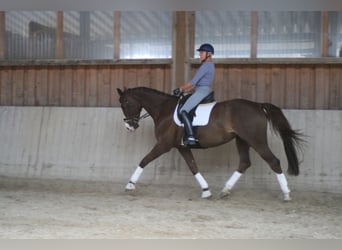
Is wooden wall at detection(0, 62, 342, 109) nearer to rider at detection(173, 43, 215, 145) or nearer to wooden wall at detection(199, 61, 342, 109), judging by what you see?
wooden wall at detection(199, 61, 342, 109)

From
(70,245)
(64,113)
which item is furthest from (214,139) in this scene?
(70,245)

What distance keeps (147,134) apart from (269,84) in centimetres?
227

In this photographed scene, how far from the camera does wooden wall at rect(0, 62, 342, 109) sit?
701 centimetres

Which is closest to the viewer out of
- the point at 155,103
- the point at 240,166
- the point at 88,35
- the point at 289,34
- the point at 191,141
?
the point at 191,141

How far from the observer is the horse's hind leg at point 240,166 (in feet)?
18.4

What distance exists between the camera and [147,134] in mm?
7098

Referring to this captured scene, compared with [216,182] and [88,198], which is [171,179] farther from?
[88,198]

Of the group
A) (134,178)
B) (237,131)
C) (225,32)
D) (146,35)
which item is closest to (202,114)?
(237,131)

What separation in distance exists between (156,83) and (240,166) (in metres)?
2.62

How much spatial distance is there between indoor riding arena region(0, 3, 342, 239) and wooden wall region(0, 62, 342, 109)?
0.02 meters

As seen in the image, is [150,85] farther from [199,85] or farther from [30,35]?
[30,35]

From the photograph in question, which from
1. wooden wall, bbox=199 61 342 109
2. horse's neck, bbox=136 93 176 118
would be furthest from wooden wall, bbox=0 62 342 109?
horse's neck, bbox=136 93 176 118

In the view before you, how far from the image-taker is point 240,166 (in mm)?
5617

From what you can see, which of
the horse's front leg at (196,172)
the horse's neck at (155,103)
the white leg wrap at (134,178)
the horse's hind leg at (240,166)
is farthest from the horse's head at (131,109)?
the horse's hind leg at (240,166)
